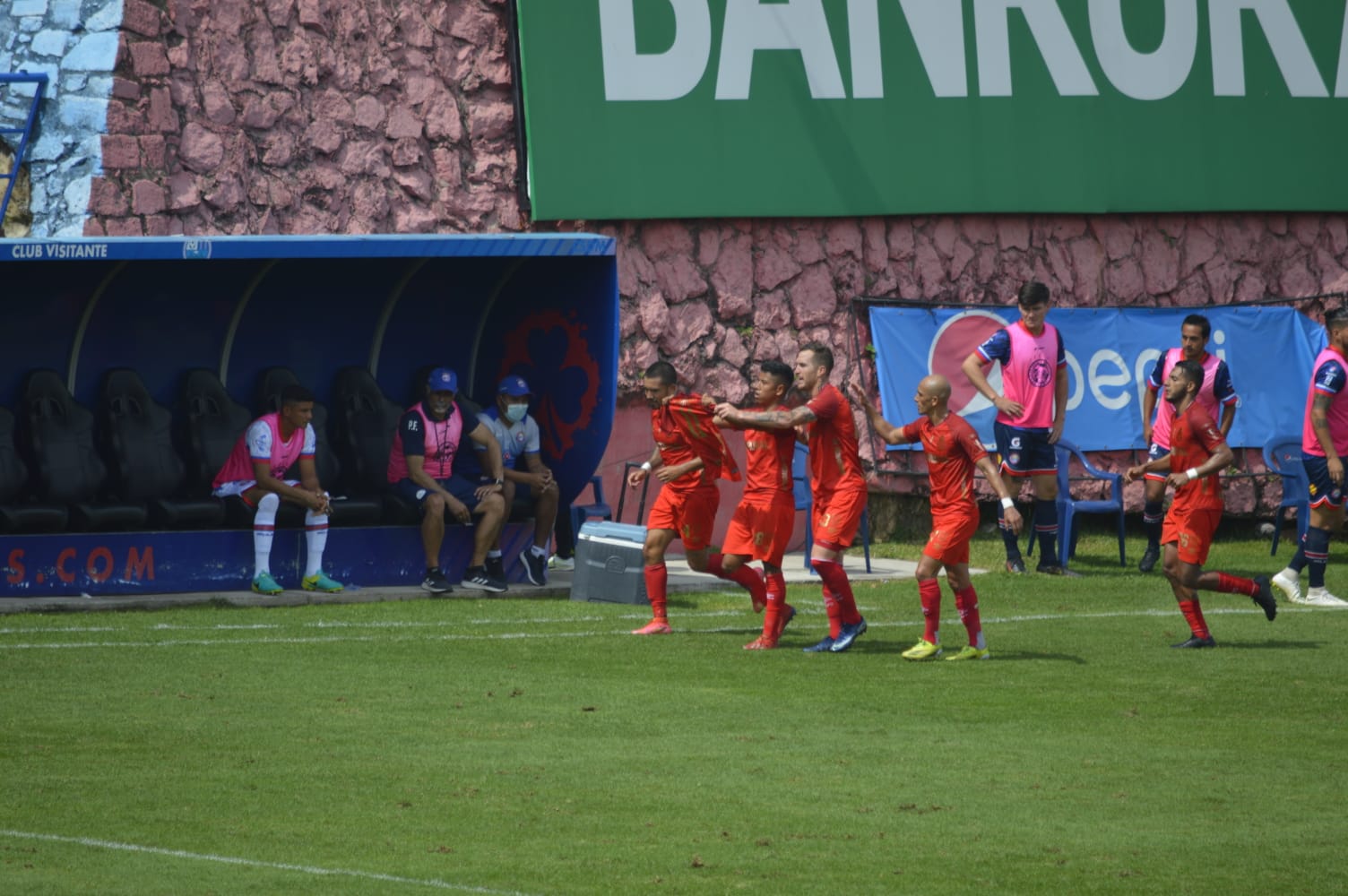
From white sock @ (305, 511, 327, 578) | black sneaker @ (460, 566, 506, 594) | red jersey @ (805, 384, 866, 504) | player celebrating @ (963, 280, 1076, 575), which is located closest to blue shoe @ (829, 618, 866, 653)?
red jersey @ (805, 384, 866, 504)

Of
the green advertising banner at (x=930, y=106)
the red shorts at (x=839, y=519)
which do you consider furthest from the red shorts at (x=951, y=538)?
the green advertising banner at (x=930, y=106)

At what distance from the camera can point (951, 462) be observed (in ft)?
37.4

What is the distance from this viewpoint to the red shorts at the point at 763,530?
11867mm

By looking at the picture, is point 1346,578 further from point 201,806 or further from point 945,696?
point 201,806

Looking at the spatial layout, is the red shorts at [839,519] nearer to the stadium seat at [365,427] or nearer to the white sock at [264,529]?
the white sock at [264,529]

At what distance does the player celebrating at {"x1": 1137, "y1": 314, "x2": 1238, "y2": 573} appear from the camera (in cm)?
1484

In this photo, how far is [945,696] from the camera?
1015 centimetres

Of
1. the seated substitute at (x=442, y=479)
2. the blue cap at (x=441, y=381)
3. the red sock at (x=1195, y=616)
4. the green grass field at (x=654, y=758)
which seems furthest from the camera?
the blue cap at (x=441, y=381)

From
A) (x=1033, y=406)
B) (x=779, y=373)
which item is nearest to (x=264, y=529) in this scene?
(x=779, y=373)

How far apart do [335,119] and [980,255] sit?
18.9 ft

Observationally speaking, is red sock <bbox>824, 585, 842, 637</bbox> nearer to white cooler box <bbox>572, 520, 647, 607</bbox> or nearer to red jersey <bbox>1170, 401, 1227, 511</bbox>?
red jersey <bbox>1170, 401, 1227, 511</bbox>

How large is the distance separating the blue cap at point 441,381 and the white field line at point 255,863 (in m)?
7.77

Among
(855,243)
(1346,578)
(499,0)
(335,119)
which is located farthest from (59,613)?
(1346,578)

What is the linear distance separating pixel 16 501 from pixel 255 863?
26.6 ft
